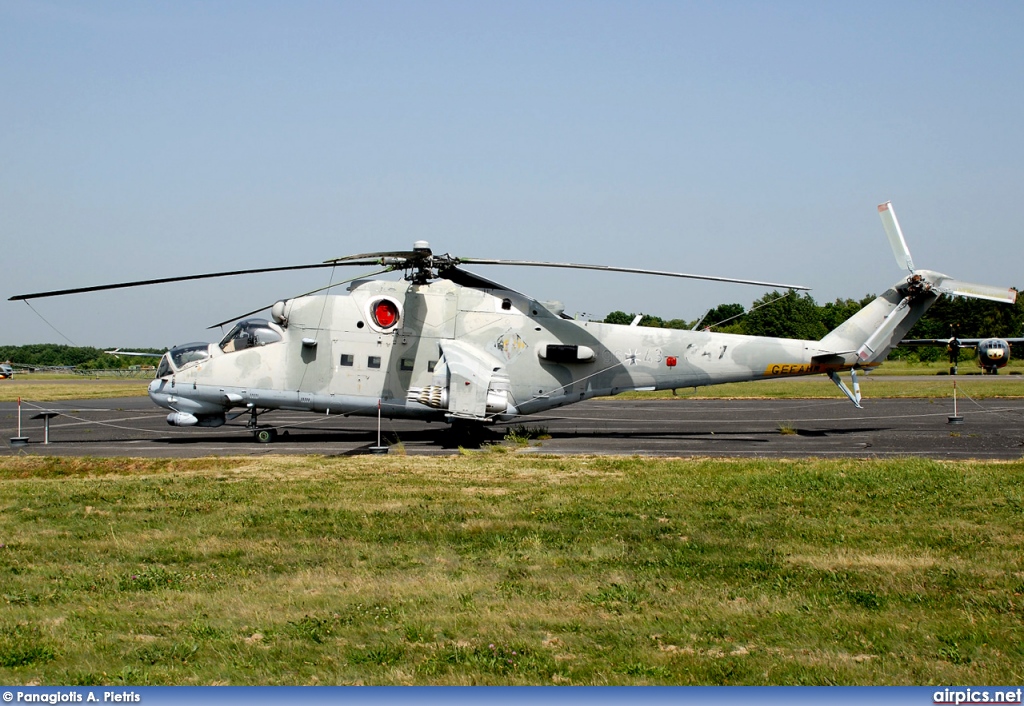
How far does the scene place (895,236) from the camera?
2227 centimetres

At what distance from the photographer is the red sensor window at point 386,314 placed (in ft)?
71.1

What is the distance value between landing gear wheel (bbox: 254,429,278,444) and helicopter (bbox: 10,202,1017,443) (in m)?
0.06

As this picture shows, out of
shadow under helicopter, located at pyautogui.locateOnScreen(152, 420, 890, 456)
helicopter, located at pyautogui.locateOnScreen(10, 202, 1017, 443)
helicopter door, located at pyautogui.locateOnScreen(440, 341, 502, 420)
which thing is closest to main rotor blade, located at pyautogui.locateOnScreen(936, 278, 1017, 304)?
helicopter, located at pyautogui.locateOnScreen(10, 202, 1017, 443)

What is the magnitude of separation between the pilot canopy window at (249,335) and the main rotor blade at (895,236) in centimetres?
1622

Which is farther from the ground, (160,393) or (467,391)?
(467,391)

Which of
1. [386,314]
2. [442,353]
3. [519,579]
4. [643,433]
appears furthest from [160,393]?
[519,579]

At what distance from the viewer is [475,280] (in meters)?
21.9

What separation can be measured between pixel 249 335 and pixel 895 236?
1721cm

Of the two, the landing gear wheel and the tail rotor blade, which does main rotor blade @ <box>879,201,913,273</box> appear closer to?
the tail rotor blade

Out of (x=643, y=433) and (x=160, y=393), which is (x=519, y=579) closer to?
(x=643, y=433)

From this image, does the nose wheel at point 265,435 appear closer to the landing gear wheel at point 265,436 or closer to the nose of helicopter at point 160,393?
the landing gear wheel at point 265,436

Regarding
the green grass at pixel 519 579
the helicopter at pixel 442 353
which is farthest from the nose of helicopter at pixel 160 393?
the green grass at pixel 519 579

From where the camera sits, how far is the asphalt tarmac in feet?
65.4

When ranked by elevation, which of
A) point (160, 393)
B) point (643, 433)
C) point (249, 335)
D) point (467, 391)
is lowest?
point (643, 433)
